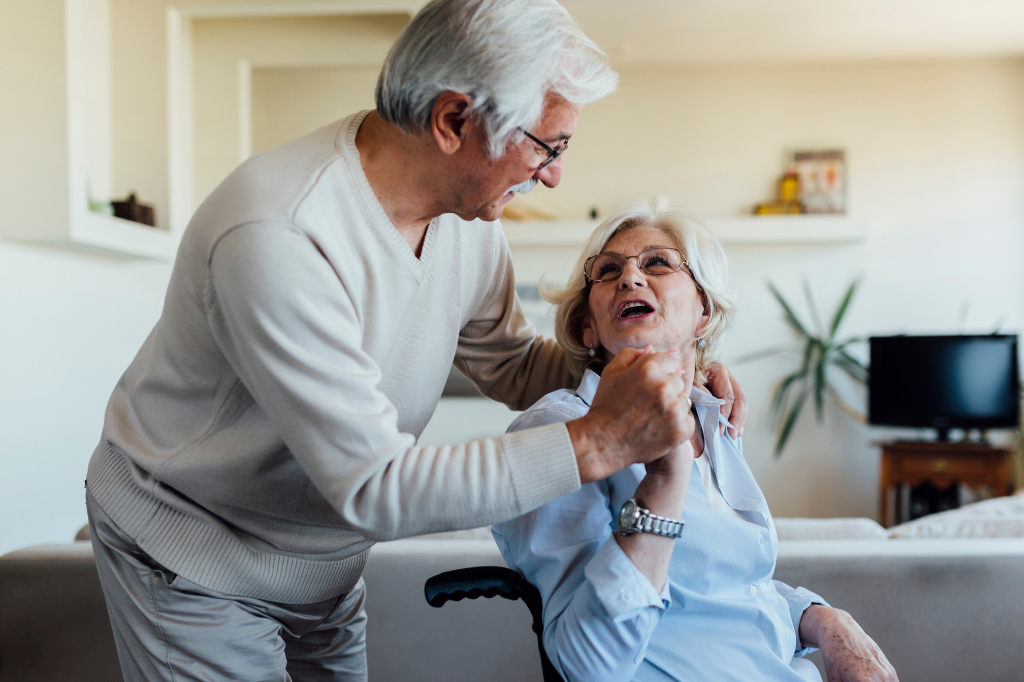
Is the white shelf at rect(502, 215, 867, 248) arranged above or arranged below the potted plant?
above

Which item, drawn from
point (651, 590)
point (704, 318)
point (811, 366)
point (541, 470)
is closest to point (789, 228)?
point (811, 366)

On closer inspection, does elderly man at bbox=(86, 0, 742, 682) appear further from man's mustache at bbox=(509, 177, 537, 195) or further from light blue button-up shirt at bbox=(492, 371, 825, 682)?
light blue button-up shirt at bbox=(492, 371, 825, 682)

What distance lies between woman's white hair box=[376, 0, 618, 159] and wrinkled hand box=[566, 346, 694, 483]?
0.38m

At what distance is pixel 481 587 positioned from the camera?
1.09 meters

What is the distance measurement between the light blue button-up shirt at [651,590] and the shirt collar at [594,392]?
17mm

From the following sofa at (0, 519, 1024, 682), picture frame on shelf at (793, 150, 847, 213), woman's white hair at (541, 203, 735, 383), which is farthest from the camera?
picture frame on shelf at (793, 150, 847, 213)

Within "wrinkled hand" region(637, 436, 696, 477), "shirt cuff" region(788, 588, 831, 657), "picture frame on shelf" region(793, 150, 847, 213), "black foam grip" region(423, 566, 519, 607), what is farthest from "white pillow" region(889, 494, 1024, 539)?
"picture frame on shelf" region(793, 150, 847, 213)

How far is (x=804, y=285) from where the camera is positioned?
4988 millimetres

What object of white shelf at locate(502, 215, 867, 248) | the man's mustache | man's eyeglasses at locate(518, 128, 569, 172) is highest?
white shelf at locate(502, 215, 867, 248)

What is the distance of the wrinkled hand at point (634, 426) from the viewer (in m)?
0.86

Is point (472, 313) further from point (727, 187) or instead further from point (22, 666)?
point (727, 187)

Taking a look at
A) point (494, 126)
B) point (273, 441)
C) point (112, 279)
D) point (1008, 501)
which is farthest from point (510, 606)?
point (112, 279)

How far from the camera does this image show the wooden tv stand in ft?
13.7

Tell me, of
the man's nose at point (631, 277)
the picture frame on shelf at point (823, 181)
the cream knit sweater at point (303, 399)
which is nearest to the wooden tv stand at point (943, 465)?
the picture frame on shelf at point (823, 181)
